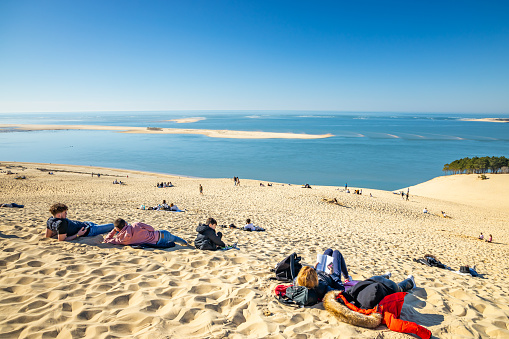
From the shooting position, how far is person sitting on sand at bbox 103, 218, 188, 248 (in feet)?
19.4

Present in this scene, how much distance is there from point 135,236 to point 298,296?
3.98m

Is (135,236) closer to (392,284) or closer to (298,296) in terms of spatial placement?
(298,296)

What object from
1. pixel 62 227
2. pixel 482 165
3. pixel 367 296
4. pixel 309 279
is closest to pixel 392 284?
pixel 367 296

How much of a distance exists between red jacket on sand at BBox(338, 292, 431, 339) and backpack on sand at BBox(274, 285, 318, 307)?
422 millimetres

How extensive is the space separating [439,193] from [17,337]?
126 feet

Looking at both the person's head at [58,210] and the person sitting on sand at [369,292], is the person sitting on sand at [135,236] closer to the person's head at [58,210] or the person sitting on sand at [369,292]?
the person's head at [58,210]

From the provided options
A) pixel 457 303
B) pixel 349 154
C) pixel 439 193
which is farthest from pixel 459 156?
pixel 457 303

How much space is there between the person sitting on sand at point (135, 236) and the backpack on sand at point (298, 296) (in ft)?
10.8

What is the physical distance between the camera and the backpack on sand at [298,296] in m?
3.92

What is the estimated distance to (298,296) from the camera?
3988 millimetres

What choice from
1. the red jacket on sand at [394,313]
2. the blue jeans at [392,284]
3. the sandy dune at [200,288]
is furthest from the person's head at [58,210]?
the blue jeans at [392,284]

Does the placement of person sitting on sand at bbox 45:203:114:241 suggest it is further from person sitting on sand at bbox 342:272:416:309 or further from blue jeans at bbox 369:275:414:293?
blue jeans at bbox 369:275:414:293

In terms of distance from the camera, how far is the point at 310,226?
12.0m


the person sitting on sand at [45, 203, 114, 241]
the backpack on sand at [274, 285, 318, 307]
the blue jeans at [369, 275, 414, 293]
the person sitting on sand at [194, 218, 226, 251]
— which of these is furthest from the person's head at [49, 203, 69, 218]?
the blue jeans at [369, 275, 414, 293]
